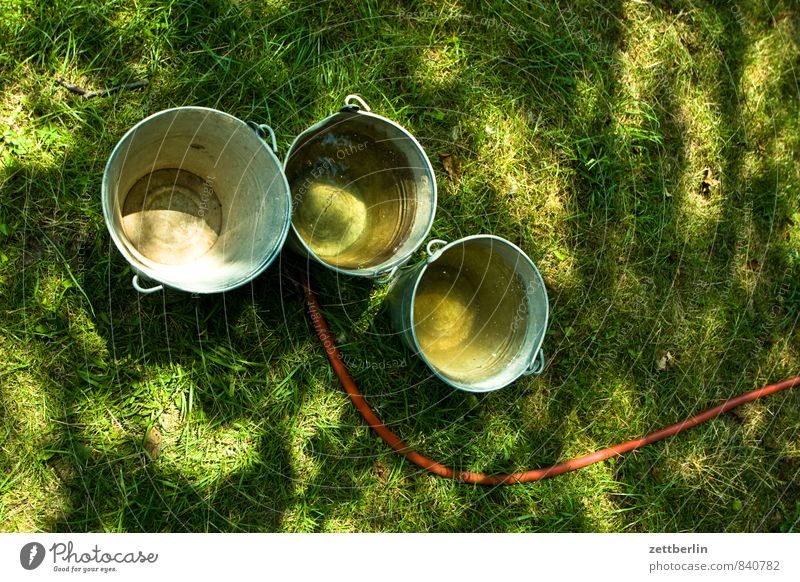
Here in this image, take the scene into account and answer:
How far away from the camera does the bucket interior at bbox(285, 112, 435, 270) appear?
2178mm

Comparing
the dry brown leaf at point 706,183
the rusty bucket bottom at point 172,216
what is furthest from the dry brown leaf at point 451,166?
the dry brown leaf at point 706,183

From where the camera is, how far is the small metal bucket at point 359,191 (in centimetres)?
217

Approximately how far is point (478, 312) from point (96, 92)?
1433 millimetres

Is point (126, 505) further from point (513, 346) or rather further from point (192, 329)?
point (513, 346)

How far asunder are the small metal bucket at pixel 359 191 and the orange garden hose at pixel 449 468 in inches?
7.5

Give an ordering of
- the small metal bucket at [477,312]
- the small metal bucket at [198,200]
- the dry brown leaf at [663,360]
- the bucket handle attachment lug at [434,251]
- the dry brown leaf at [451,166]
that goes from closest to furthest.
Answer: the small metal bucket at [198,200], the bucket handle attachment lug at [434,251], the small metal bucket at [477,312], the dry brown leaf at [451,166], the dry brown leaf at [663,360]

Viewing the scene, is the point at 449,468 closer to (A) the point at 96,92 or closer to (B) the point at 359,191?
(B) the point at 359,191

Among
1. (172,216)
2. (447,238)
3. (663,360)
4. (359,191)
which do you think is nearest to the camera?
(172,216)

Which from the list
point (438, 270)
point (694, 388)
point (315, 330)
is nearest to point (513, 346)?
point (438, 270)

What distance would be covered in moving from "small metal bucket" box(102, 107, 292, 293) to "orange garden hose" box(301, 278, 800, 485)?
30 centimetres

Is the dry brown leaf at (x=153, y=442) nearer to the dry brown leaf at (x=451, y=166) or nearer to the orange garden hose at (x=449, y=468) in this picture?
the orange garden hose at (x=449, y=468)

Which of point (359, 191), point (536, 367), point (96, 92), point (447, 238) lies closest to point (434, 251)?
point (447, 238)

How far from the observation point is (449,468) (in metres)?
2.39

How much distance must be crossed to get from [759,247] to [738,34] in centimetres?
87
